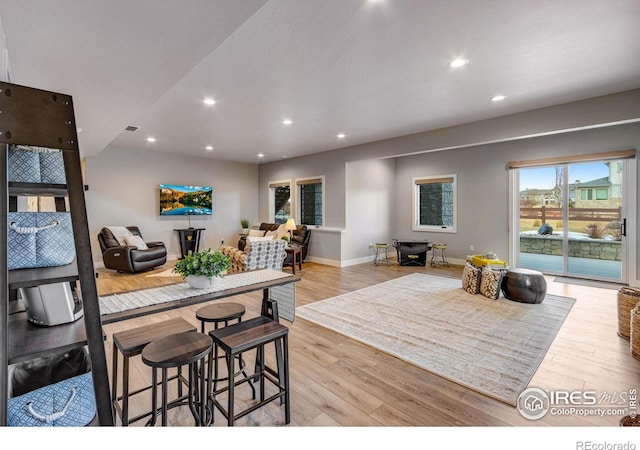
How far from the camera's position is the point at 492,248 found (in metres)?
6.39

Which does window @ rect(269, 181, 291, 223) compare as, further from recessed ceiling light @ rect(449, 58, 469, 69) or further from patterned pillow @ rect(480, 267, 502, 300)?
recessed ceiling light @ rect(449, 58, 469, 69)

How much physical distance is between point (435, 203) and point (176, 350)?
22.9ft

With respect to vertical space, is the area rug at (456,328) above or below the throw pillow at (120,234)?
below

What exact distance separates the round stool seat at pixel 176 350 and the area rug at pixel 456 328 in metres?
1.77

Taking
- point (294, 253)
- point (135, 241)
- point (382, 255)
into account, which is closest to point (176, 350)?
point (294, 253)

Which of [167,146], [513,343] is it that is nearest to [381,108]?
[513,343]

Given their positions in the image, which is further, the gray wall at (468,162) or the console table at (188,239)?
the console table at (188,239)

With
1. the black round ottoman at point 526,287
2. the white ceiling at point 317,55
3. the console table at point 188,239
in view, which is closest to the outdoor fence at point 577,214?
the black round ottoman at point 526,287

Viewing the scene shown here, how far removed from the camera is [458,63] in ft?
9.43

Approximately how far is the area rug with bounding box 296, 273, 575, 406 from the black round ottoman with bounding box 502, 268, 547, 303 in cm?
11

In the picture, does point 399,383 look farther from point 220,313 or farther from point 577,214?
point 577,214

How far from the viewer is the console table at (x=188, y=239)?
764 centimetres

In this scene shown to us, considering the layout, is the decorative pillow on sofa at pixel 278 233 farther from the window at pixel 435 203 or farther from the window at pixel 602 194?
the window at pixel 602 194

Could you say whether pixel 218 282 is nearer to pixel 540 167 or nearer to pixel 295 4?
pixel 295 4
